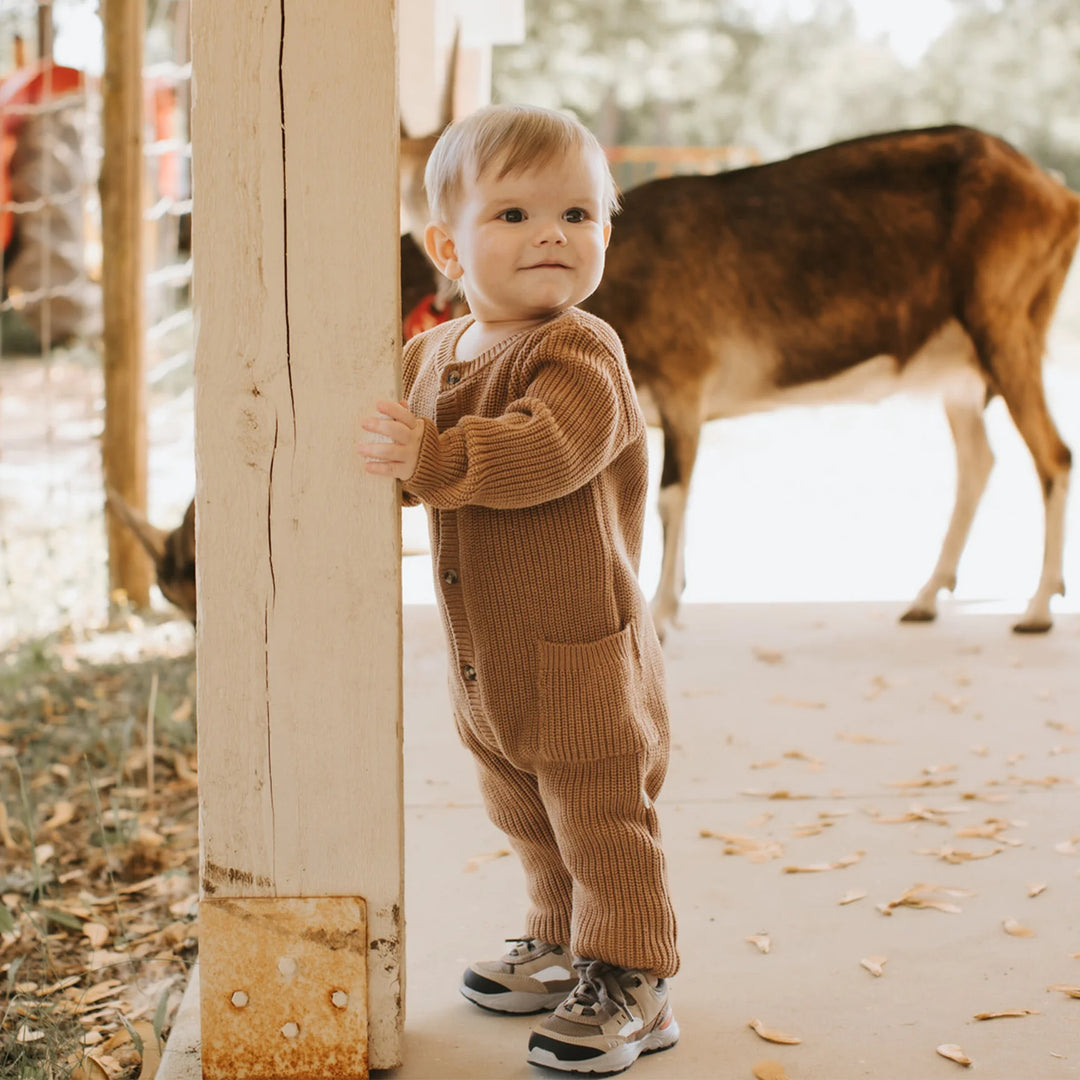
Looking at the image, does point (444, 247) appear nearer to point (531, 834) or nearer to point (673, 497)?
point (531, 834)

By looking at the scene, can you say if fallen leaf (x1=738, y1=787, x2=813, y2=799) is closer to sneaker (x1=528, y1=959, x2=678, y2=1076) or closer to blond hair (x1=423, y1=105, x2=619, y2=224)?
sneaker (x1=528, y1=959, x2=678, y2=1076)

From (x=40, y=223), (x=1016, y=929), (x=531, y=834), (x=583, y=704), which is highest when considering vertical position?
(x=583, y=704)

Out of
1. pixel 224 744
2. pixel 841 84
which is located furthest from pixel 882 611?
pixel 841 84

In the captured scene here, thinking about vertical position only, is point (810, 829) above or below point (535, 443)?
below

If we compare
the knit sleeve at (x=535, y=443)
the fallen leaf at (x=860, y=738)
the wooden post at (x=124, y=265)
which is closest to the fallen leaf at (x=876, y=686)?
the fallen leaf at (x=860, y=738)

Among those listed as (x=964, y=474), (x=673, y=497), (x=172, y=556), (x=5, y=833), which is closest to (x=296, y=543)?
(x=5, y=833)

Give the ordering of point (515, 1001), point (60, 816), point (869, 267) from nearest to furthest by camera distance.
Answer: point (515, 1001) < point (60, 816) < point (869, 267)

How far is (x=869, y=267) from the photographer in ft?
18.5

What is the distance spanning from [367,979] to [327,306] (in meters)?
1.02

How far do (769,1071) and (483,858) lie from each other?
3.72 ft

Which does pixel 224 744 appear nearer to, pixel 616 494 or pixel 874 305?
pixel 616 494

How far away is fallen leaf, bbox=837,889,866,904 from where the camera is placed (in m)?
2.96

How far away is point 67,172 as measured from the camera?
47.0ft

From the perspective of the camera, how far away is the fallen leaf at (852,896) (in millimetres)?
2957
